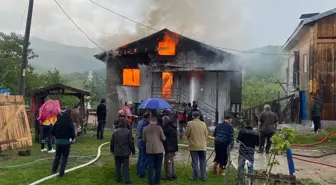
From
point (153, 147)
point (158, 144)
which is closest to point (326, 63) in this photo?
point (158, 144)

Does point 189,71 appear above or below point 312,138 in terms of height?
above

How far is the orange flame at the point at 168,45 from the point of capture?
23562 millimetres

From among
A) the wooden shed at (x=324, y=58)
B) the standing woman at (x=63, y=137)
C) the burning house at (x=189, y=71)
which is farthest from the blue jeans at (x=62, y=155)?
the burning house at (x=189, y=71)

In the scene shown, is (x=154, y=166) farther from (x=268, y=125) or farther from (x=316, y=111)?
(x=316, y=111)

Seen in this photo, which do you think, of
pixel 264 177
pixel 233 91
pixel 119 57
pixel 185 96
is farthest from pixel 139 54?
pixel 264 177

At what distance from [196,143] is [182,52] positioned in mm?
15171

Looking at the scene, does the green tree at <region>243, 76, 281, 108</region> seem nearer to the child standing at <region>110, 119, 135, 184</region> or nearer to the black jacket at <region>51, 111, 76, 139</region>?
the child standing at <region>110, 119, 135, 184</region>

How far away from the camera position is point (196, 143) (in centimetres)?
907

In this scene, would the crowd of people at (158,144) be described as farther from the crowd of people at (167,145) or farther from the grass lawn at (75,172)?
the grass lawn at (75,172)

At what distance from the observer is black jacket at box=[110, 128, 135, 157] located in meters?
8.51

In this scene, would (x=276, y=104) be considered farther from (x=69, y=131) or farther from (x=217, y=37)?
(x=69, y=131)

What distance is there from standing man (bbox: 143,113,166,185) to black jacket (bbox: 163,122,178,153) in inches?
14.8

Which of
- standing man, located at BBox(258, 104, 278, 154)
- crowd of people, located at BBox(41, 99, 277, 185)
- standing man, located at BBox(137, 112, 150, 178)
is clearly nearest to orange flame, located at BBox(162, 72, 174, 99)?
standing man, located at BBox(258, 104, 278, 154)

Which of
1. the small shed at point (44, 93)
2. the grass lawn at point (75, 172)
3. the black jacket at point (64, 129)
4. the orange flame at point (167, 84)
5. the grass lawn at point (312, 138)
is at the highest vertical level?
the orange flame at point (167, 84)
